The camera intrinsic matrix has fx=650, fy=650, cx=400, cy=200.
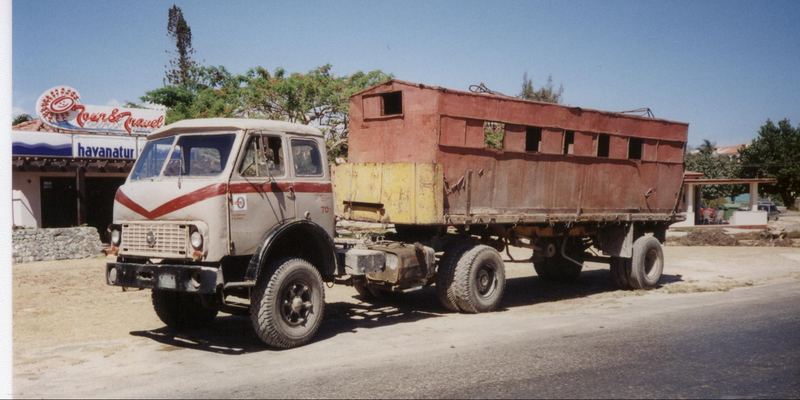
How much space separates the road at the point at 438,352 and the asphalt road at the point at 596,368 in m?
0.02

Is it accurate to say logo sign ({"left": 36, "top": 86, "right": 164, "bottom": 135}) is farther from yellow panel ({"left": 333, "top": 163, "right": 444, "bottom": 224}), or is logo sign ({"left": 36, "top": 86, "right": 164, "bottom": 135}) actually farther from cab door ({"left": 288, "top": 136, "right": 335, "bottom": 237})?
cab door ({"left": 288, "top": 136, "right": 335, "bottom": 237})

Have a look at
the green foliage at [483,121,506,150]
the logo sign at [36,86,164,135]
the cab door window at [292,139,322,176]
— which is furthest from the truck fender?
the logo sign at [36,86,164,135]

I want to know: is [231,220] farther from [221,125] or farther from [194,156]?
[221,125]

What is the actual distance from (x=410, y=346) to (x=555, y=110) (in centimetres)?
556

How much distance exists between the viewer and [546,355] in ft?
22.7

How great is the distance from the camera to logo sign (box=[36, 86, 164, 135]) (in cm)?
2039

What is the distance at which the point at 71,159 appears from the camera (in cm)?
1912

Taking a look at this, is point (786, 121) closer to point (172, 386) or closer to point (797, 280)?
point (797, 280)

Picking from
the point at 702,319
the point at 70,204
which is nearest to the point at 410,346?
the point at 702,319

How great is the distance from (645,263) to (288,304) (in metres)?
8.68

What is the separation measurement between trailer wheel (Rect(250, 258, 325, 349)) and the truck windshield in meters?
1.36

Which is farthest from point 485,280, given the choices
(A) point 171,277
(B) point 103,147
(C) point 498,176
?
(B) point 103,147

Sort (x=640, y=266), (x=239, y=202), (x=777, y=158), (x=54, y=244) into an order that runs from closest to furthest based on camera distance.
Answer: (x=239, y=202), (x=640, y=266), (x=54, y=244), (x=777, y=158)

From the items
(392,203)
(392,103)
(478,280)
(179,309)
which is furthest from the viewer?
(392,103)
